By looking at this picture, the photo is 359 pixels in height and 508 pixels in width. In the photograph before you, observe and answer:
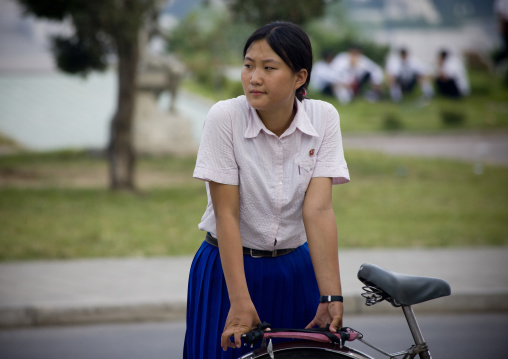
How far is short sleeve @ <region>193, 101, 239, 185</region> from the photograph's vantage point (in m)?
2.42

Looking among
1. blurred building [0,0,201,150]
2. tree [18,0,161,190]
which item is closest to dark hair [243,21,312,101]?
tree [18,0,161,190]

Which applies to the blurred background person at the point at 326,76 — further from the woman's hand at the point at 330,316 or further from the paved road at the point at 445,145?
the woman's hand at the point at 330,316

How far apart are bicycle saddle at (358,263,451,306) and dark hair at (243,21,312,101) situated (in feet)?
2.27

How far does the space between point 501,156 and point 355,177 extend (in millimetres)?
4555

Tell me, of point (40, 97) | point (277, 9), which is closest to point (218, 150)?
point (277, 9)

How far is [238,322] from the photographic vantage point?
2.36m

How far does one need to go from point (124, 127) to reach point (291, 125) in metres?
9.90

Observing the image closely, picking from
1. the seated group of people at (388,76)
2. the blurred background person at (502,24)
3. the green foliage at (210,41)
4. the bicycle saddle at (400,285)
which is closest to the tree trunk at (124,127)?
the green foliage at (210,41)

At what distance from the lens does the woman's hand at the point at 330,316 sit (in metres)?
2.37

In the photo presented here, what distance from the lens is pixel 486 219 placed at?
10000mm

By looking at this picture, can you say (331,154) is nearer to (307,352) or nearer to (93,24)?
(307,352)

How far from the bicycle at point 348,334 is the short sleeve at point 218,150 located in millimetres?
496

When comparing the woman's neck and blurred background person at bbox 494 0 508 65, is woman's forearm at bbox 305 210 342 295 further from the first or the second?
blurred background person at bbox 494 0 508 65

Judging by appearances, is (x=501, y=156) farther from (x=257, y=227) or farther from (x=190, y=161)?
(x=257, y=227)
